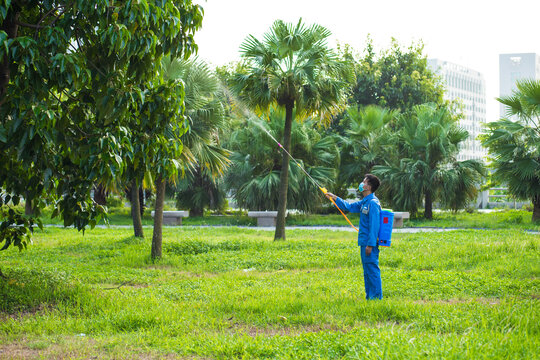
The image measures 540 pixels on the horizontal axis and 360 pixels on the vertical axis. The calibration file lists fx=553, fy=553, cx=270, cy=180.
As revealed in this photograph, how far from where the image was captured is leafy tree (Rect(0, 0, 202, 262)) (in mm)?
5223

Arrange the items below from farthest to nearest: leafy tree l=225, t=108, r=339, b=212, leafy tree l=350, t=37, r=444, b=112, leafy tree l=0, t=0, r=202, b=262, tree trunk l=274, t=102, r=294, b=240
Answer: leafy tree l=350, t=37, r=444, b=112
leafy tree l=225, t=108, r=339, b=212
tree trunk l=274, t=102, r=294, b=240
leafy tree l=0, t=0, r=202, b=262

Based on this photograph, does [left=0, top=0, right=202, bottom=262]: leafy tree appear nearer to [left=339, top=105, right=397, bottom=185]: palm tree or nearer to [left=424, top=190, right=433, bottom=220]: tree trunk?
[left=424, top=190, right=433, bottom=220]: tree trunk

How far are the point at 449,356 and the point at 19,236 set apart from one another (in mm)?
6511

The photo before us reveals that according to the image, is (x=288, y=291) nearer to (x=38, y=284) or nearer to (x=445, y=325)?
(x=445, y=325)

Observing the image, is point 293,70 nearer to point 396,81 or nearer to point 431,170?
point 431,170

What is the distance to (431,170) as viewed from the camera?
22.6 m

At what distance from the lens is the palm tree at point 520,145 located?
1992 centimetres

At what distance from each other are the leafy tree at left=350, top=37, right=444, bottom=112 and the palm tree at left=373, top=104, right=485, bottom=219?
9029 mm

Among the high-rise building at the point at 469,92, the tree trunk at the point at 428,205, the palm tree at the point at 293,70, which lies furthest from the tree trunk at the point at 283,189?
the high-rise building at the point at 469,92

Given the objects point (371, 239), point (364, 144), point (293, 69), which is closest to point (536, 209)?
point (364, 144)

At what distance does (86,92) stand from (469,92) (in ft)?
558

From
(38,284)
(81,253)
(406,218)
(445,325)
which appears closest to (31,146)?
(38,284)

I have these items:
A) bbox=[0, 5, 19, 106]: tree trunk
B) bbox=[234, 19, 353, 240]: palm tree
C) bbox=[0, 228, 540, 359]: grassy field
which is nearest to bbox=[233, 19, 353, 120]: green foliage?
bbox=[234, 19, 353, 240]: palm tree

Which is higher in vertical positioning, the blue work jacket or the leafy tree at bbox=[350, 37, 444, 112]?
the leafy tree at bbox=[350, 37, 444, 112]
